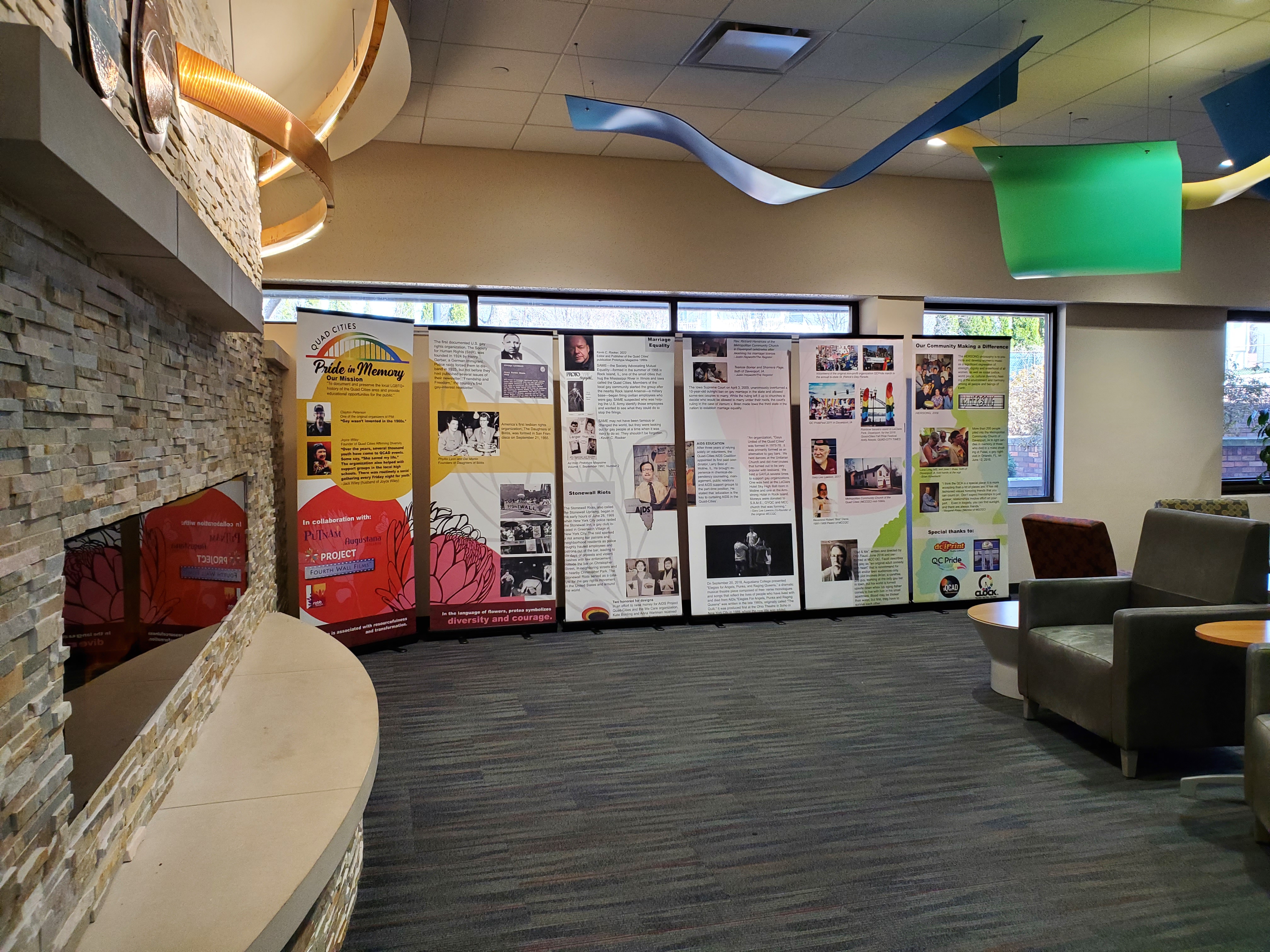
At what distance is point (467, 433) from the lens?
5.82 m

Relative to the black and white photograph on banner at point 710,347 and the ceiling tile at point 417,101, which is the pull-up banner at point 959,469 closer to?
the black and white photograph on banner at point 710,347

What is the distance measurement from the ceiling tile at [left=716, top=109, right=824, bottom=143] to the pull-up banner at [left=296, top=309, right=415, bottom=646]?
2.69 m

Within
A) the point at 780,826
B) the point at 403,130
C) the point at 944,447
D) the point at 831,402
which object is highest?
the point at 403,130

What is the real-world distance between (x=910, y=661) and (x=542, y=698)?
2.32 metres

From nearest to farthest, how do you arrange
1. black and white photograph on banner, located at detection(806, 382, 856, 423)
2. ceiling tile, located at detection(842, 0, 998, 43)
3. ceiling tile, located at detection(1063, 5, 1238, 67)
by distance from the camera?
ceiling tile, located at detection(842, 0, 998, 43) → ceiling tile, located at detection(1063, 5, 1238, 67) → black and white photograph on banner, located at detection(806, 382, 856, 423)

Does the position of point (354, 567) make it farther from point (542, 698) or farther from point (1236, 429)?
point (1236, 429)

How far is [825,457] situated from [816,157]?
7.86 ft

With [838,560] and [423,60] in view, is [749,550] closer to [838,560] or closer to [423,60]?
[838,560]

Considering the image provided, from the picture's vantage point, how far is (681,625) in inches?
243

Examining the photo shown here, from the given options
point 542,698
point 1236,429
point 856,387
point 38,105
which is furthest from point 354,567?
point 1236,429

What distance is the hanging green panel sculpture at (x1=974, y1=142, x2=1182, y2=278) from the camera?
168 inches

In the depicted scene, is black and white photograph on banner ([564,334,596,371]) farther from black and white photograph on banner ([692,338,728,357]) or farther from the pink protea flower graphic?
the pink protea flower graphic

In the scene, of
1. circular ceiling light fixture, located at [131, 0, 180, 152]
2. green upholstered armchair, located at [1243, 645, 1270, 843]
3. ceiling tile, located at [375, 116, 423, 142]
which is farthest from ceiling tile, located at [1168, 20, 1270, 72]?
circular ceiling light fixture, located at [131, 0, 180, 152]

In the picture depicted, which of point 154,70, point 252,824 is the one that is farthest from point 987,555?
point 154,70
